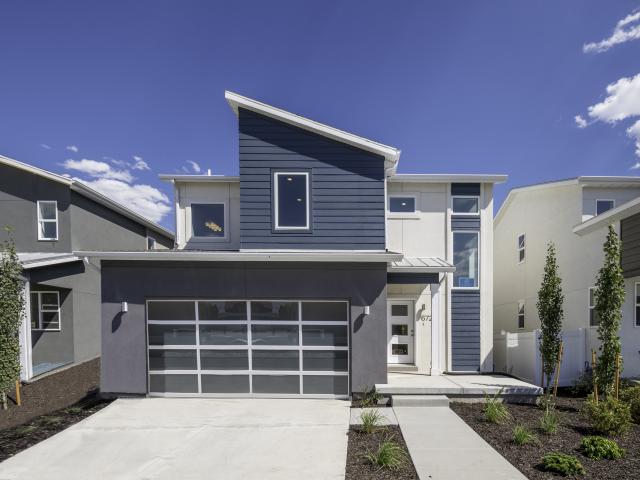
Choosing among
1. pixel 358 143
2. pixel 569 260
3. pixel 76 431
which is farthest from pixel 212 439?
pixel 569 260

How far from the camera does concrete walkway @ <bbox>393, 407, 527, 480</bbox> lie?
448 cm

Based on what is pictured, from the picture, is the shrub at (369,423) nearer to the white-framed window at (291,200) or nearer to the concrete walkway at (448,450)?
the concrete walkway at (448,450)

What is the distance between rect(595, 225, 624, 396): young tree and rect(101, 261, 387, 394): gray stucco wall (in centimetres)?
448

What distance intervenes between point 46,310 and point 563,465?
14.1 meters

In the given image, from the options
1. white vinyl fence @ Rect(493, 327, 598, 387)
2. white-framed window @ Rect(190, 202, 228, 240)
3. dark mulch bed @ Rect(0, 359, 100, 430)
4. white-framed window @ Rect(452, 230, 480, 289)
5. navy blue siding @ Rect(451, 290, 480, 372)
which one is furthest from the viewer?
white-framed window @ Rect(190, 202, 228, 240)

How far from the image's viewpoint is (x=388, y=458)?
4.62 meters

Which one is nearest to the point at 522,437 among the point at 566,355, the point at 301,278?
the point at 566,355

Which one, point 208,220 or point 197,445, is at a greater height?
point 208,220

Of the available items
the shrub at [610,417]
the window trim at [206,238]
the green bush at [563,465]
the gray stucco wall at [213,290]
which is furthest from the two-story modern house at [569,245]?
the window trim at [206,238]

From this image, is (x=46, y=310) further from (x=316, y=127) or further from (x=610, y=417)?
(x=610, y=417)

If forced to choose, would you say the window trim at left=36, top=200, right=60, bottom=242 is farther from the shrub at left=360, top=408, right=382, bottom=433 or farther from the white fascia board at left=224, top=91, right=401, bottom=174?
the shrub at left=360, top=408, right=382, bottom=433

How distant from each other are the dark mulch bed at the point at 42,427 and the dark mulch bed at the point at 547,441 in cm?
773

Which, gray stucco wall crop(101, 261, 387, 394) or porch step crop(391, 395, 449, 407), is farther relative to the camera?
gray stucco wall crop(101, 261, 387, 394)

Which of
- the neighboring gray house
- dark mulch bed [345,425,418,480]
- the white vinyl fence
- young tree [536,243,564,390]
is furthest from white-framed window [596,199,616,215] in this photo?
the neighboring gray house
